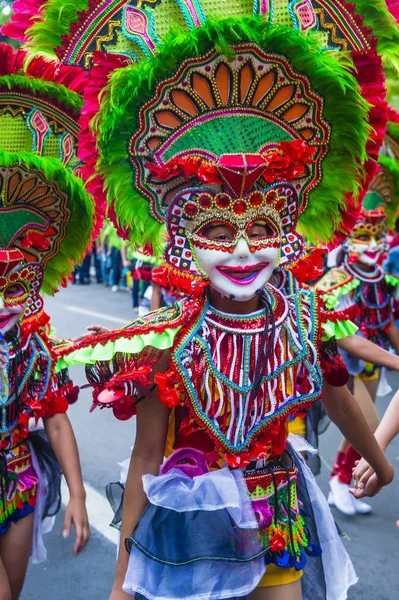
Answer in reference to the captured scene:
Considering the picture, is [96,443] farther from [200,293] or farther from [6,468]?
[200,293]

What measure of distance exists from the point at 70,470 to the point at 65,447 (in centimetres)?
11

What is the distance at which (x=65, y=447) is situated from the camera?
2855mm

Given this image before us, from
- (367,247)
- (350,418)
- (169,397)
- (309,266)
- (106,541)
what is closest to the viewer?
(169,397)

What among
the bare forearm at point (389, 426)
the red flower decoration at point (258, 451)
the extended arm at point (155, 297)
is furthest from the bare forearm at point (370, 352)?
the extended arm at point (155, 297)

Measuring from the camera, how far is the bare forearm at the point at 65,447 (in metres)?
2.77

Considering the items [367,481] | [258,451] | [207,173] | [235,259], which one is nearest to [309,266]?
[235,259]

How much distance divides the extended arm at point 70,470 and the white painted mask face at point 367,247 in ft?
9.03

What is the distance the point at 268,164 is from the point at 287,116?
235 mm

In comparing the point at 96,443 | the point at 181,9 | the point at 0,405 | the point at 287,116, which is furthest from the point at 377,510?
the point at 181,9

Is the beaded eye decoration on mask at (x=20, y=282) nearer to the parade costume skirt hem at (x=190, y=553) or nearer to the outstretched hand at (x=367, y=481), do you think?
the parade costume skirt hem at (x=190, y=553)

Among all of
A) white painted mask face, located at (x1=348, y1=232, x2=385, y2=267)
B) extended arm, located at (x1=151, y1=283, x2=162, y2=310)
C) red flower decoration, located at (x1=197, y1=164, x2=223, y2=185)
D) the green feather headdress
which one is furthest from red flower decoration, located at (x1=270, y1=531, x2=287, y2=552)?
extended arm, located at (x1=151, y1=283, x2=162, y2=310)

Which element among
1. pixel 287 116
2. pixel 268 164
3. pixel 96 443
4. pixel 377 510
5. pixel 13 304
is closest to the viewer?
pixel 268 164

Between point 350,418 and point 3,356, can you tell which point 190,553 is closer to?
point 350,418

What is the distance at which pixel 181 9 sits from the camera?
218 cm
